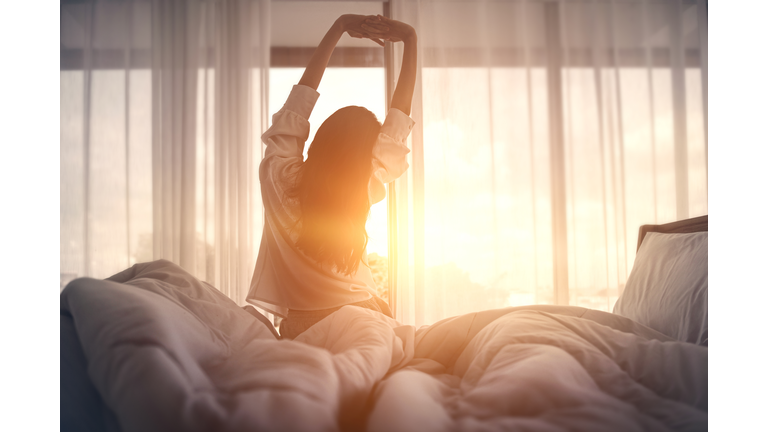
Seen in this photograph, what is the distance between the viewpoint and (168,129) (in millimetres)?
2000

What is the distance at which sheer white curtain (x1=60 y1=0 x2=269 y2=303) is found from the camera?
193cm

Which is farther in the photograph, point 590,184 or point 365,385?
point 590,184

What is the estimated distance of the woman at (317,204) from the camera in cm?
107

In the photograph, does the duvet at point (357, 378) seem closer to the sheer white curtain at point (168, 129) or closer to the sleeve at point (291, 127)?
the sleeve at point (291, 127)

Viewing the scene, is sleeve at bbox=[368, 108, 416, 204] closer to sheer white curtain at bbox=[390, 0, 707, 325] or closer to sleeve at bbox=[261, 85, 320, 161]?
sleeve at bbox=[261, 85, 320, 161]

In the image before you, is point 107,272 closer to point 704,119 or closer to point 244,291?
point 244,291

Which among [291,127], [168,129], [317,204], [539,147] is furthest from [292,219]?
[539,147]

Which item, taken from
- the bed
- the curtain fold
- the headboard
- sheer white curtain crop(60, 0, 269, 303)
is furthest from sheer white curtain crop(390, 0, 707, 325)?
the bed

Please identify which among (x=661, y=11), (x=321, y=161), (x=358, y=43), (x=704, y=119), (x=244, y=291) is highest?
(x=661, y=11)

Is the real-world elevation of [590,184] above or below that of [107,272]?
above

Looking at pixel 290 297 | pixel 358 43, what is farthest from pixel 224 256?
pixel 358 43

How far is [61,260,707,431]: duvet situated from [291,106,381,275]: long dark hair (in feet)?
1.20

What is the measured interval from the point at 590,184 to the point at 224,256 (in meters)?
2.00
